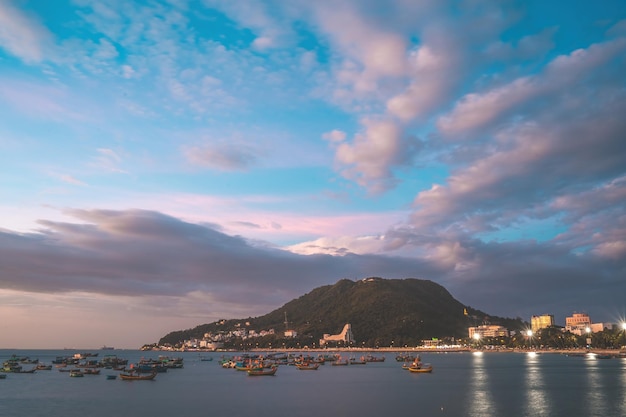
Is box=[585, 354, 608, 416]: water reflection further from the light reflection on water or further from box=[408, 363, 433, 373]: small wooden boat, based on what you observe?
box=[408, 363, 433, 373]: small wooden boat

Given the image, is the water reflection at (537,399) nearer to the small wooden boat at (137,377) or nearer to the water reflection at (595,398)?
the water reflection at (595,398)

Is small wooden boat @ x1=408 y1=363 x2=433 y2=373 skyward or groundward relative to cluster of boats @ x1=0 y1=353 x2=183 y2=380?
groundward

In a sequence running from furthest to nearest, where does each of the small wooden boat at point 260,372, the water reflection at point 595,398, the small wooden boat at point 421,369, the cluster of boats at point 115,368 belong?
the small wooden boat at point 421,369, the small wooden boat at point 260,372, the cluster of boats at point 115,368, the water reflection at point 595,398

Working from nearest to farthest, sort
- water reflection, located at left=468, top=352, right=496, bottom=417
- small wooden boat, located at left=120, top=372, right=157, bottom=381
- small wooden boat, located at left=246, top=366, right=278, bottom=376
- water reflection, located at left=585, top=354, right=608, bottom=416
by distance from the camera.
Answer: water reflection, located at left=468, top=352, right=496, bottom=417 < water reflection, located at left=585, top=354, right=608, bottom=416 < small wooden boat, located at left=120, top=372, right=157, bottom=381 < small wooden boat, located at left=246, top=366, right=278, bottom=376

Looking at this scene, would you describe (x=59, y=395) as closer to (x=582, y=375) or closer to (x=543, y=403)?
(x=543, y=403)

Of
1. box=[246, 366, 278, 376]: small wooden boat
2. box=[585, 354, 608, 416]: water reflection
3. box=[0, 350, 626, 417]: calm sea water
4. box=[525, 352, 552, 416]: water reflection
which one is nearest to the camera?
box=[585, 354, 608, 416]: water reflection

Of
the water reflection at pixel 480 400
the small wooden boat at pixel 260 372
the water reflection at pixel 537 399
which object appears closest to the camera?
the water reflection at pixel 480 400

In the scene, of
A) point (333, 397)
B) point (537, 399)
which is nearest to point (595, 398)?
point (537, 399)

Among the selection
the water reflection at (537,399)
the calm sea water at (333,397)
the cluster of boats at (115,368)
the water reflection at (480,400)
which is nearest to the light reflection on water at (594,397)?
the calm sea water at (333,397)

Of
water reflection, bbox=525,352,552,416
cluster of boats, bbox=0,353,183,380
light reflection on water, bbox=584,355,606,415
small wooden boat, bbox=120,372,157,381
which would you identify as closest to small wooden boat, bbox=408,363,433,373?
water reflection, bbox=525,352,552,416

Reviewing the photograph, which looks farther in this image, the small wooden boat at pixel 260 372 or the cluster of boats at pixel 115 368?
the small wooden boat at pixel 260 372

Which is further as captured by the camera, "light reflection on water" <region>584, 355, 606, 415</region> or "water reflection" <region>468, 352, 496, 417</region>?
"light reflection on water" <region>584, 355, 606, 415</region>

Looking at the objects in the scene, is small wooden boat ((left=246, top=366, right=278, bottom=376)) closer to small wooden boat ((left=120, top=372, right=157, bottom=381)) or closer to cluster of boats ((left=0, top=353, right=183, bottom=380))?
cluster of boats ((left=0, top=353, right=183, bottom=380))
